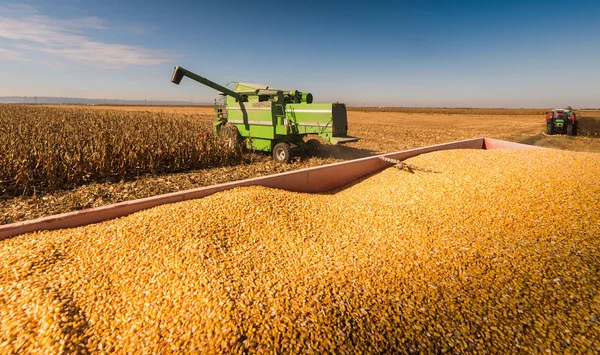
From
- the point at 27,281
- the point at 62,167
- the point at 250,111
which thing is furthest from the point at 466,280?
the point at 250,111

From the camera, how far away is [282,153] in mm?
7074

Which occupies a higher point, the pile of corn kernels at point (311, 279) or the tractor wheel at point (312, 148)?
the tractor wheel at point (312, 148)

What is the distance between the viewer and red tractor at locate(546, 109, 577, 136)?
541 inches

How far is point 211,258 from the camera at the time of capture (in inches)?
82.7

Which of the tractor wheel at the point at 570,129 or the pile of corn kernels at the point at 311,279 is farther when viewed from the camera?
the tractor wheel at the point at 570,129

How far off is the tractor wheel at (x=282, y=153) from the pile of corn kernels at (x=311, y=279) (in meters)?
3.71

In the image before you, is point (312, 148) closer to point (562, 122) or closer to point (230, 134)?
point (230, 134)

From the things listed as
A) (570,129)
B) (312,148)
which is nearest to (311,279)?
(312,148)

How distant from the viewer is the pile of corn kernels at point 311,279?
1470 millimetres

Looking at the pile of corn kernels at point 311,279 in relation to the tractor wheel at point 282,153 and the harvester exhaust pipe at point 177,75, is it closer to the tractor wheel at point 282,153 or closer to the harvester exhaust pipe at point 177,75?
the tractor wheel at point 282,153

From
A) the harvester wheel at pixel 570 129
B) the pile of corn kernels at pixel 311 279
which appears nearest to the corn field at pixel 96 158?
the pile of corn kernels at pixel 311 279

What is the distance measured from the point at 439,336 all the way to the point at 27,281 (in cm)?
261

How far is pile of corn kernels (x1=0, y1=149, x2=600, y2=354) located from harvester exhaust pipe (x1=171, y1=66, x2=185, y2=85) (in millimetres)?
5096

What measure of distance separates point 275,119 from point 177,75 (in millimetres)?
2690
